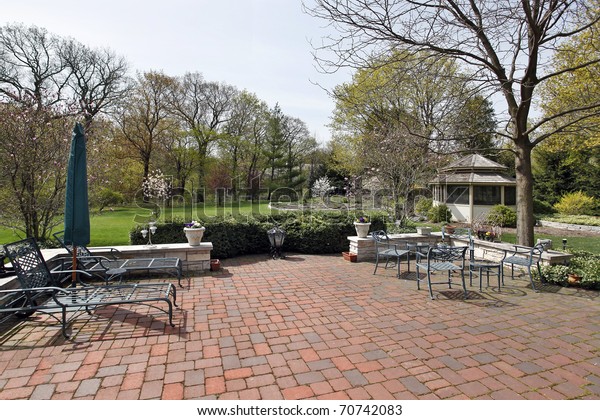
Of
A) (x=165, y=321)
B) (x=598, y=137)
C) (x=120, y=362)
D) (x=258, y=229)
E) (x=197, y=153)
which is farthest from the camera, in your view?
(x=197, y=153)

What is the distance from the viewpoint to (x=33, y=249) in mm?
4387

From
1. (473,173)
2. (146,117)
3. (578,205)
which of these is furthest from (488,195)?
(146,117)

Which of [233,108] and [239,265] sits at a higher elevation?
[233,108]

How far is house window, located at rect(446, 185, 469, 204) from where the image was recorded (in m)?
17.5

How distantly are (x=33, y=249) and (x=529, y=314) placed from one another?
656cm

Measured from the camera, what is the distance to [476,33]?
6340 mm

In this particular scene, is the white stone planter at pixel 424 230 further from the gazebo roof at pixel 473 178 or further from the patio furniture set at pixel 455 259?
the gazebo roof at pixel 473 178

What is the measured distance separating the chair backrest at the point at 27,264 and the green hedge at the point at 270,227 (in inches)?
126

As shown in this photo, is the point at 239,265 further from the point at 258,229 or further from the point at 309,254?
the point at 309,254

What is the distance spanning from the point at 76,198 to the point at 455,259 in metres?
5.67

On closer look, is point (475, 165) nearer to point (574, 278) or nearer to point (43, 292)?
point (574, 278)

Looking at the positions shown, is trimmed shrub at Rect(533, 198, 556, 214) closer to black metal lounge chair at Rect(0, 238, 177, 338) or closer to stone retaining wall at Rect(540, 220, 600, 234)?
stone retaining wall at Rect(540, 220, 600, 234)

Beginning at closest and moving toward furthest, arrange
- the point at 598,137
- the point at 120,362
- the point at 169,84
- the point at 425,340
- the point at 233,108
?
the point at 120,362
the point at 425,340
the point at 598,137
the point at 169,84
the point at 233,108
